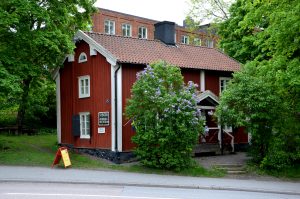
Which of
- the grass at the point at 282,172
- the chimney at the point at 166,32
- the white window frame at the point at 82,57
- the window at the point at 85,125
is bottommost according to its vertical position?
the grass at the point at 282,172

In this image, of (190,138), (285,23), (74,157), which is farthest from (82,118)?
(285,23)

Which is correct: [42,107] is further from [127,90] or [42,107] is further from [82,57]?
[127,90]

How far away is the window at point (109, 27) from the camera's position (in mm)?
50769

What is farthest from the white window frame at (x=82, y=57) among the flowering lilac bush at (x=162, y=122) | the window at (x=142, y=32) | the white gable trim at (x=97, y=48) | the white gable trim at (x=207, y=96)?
the window at (x=142, y=32)

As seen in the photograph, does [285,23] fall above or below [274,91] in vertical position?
above

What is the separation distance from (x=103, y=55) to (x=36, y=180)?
881cm

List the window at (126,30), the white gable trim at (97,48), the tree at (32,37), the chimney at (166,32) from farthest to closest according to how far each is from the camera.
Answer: the window at (126,30) < the chimney at (166,32) < the white gable trim at (97,48) < the tree at (32,37)

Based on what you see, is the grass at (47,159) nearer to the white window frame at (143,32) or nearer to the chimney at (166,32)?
the chimney at (166,32)

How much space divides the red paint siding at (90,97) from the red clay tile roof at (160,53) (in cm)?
104

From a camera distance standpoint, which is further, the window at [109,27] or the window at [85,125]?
Answer: the window at [109,27]

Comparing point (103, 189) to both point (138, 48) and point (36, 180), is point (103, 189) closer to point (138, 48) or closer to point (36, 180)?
point (36, 180)

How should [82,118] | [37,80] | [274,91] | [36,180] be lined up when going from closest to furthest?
1. [36,180]
2. [274,91]
3. [82,118]
4. [37,80]

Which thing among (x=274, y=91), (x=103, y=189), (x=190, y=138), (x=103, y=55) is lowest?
(x=103, y=189)

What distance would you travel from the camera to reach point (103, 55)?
23.5 m
